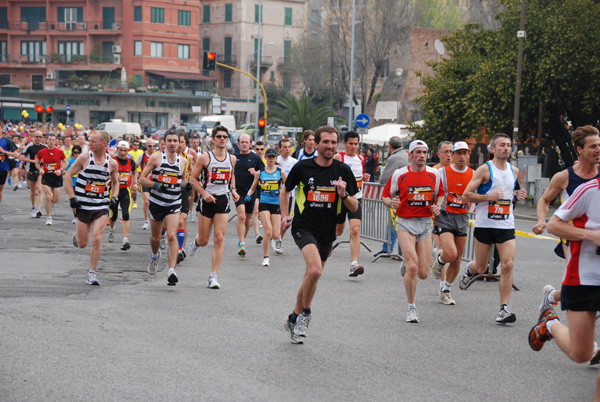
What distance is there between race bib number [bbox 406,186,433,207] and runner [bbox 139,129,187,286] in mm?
3169

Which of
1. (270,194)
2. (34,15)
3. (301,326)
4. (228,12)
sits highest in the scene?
(228,12)

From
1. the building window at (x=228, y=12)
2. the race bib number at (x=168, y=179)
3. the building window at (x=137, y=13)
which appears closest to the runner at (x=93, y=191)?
the race bib number at (x=168, y=179)

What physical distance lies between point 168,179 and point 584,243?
672 cm

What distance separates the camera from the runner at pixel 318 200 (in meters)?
7.91

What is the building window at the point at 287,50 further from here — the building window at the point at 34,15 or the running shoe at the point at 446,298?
the running shoe at the point at 446,298

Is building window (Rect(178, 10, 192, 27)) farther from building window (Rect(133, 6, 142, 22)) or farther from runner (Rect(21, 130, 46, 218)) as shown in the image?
runner (Rect(21, 130, 46, 218))

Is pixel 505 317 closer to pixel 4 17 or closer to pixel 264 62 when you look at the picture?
pixel 264 62

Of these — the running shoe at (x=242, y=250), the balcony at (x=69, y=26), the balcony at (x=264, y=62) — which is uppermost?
the balcony at (x=69, y=26)

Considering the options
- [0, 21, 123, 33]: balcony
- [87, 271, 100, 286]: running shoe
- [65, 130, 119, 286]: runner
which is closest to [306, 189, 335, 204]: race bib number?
[65, 130, 119, 286]: runner

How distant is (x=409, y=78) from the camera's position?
7056cm

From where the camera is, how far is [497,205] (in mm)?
9320

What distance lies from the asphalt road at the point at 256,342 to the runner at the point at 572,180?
571 millimetres

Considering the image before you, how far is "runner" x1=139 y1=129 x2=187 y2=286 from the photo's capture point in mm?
11062

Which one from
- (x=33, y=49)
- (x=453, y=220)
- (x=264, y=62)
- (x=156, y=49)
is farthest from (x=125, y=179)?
(x=264, y=62)
